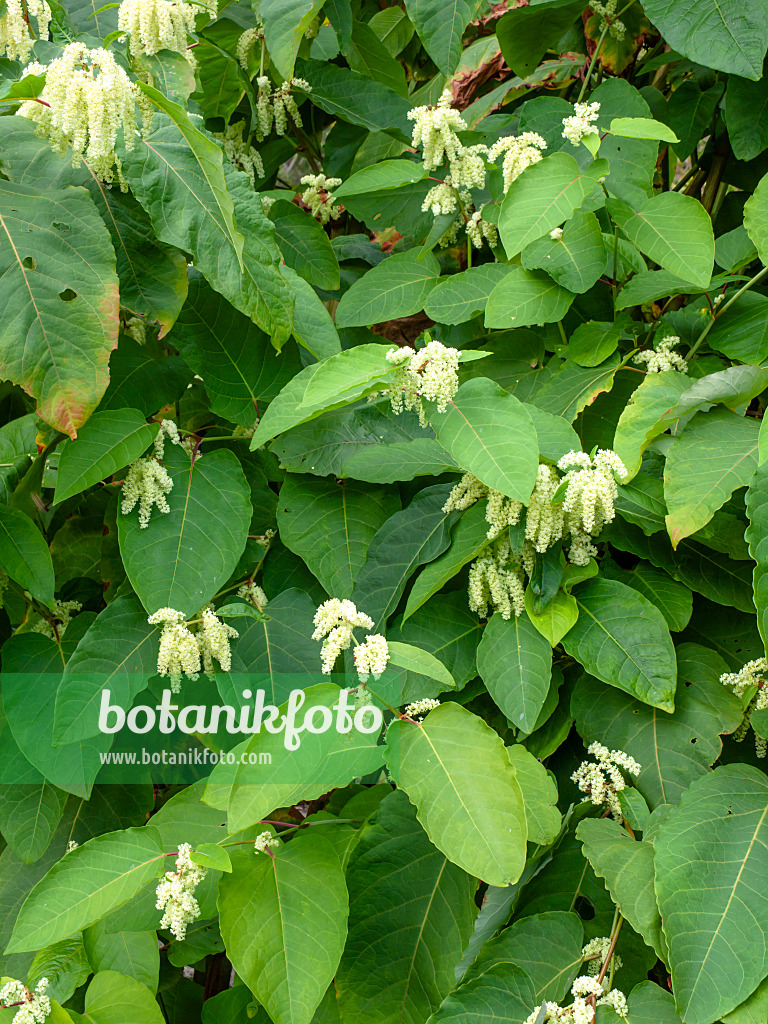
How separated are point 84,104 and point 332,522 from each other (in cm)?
67

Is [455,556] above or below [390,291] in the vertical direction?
below

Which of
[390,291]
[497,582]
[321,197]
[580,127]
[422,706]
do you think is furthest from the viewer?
[321,197]

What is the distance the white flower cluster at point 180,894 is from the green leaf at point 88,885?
2 centimetres

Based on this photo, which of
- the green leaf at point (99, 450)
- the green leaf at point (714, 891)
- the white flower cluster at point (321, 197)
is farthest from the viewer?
the white flower cluster at point (321, 197)

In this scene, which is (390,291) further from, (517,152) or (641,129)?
(641,129)

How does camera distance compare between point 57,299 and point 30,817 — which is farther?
point 30,817

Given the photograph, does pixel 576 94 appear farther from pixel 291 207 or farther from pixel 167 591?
pixel 167 591

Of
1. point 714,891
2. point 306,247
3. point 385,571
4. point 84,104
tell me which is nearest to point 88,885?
point 385,571

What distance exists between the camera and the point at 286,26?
4.80 feet

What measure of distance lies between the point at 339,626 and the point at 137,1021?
1.89ft

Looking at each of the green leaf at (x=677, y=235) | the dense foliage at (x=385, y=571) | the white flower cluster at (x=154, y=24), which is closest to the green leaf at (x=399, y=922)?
the dense foliage at (x=385, y=571)

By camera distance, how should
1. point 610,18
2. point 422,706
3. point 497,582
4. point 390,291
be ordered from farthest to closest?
point 610,18 < point 390,291 < point 497,582 < point 422,706

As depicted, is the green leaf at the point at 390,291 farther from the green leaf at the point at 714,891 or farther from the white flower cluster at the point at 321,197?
the green leaf at the point at 714,891

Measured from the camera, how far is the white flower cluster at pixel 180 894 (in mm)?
985
